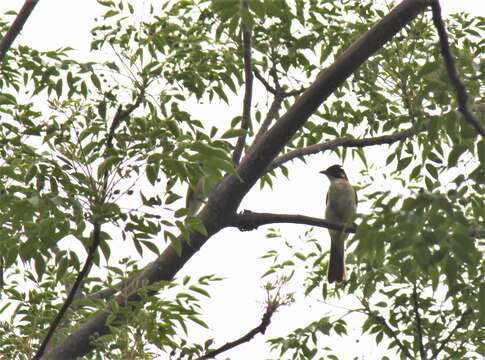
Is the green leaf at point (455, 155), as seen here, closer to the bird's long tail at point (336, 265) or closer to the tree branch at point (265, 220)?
the tree branch at point (265, 220)

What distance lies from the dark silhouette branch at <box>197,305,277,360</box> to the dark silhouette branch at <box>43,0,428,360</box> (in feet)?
2.15

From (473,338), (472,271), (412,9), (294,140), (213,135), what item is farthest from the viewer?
(294,140)

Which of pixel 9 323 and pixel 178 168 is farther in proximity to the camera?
pixel 9 323

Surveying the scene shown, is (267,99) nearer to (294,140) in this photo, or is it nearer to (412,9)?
(294,140)

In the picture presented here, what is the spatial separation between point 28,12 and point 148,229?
1.53 metres

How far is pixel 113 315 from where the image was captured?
19.3 ft

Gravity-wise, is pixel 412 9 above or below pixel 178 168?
above

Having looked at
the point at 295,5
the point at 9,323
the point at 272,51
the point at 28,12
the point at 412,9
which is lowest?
the point at 9,323

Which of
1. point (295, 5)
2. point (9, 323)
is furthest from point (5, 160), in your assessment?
point (295, 5)

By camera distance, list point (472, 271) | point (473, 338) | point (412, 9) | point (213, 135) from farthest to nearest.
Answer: point (473, 338) < point (412, 9) < point (213, 135) < point (472, 271)

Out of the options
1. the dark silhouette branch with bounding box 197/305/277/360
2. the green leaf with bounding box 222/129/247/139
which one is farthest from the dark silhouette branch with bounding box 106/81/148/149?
the dark silhouette branch with bounding box 197/305/277/360

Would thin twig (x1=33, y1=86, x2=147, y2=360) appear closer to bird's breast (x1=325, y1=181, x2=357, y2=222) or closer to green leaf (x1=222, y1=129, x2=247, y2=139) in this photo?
green leaf (x1=222, y1=129, x2=247, y2=139)

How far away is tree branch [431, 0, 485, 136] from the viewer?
4.16m

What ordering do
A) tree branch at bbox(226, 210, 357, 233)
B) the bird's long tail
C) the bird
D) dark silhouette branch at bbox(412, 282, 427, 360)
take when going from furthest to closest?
1. the bird
2. the bird's long tail
3. dark silhouette branch at bbox(412, 282, 427, 360)
4. tree branch at bbox(226, 210, 357, 233)
